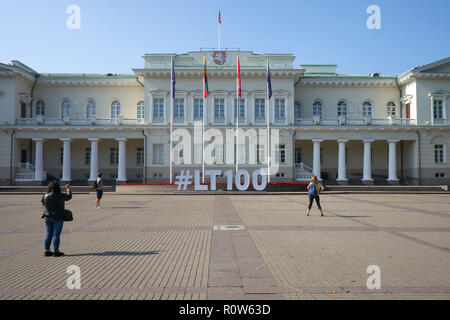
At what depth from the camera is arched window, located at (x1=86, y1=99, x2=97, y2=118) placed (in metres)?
43.8

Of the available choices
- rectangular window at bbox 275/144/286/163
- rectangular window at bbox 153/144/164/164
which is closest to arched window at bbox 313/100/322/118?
rectangular window at bbox 275/144/286/163

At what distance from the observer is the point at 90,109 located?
144ft

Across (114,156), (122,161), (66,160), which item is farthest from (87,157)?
(122,161)

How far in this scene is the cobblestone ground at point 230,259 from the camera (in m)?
5.69

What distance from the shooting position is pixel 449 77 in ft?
131

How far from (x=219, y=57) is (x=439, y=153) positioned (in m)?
28.2

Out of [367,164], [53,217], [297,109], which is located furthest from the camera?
[297,109]

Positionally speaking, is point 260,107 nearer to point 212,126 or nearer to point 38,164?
point 212,126

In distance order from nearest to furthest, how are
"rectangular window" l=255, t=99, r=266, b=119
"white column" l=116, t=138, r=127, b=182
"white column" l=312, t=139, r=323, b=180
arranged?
1. "white column" l=116, t=138, r=127, b=182
2. "white column" l=312, t=139, r=323, b=180
3. "rectangular window" l=255, t=99, r=266, b=119

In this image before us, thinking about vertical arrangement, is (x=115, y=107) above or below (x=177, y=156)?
above

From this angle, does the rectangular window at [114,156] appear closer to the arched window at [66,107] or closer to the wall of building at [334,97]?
the arched window at [66,107]

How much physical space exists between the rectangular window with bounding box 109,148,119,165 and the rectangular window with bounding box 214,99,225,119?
13.6 m

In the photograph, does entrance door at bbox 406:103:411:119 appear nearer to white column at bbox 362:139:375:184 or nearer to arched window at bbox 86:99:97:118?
white column at bbox 362:139:375:184
